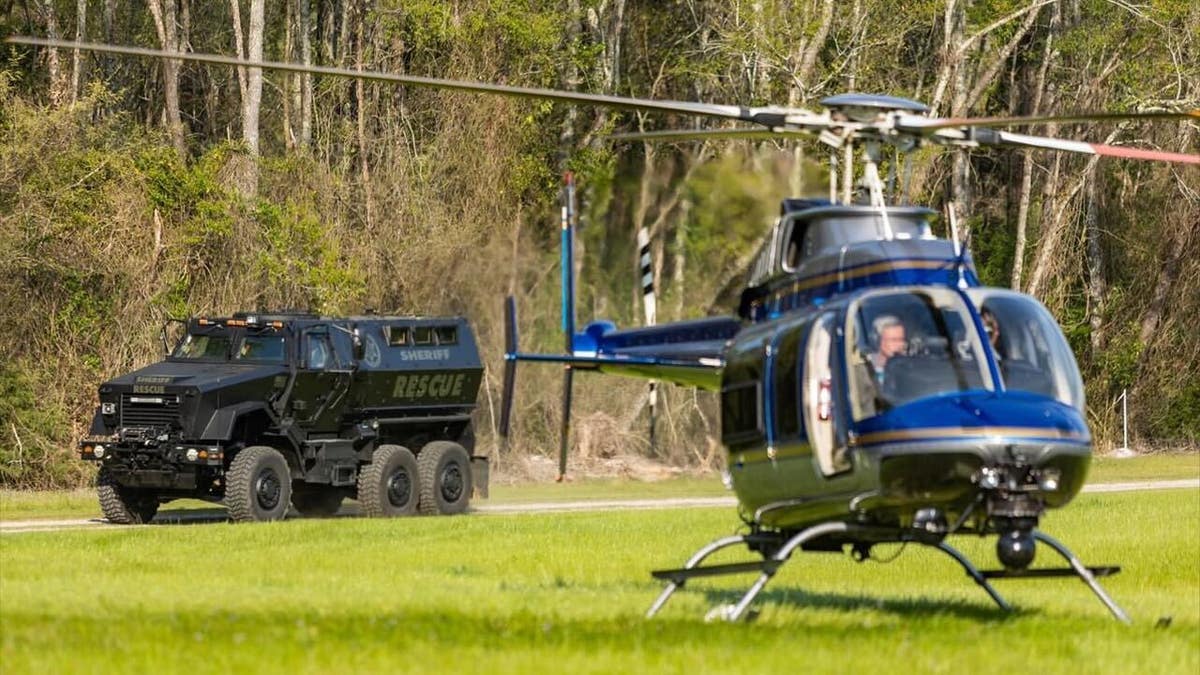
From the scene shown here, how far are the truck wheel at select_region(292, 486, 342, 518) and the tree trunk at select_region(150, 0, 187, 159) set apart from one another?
11.2 metres

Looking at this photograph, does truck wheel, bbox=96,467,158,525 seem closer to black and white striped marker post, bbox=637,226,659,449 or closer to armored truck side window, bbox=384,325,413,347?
armored truck side window, bbox=384,325,413,347

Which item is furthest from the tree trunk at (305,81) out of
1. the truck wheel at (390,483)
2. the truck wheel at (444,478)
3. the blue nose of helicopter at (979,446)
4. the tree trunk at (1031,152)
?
the blue nose of helicopter at (979,446)

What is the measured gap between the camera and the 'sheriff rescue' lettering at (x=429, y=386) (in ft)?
97.7

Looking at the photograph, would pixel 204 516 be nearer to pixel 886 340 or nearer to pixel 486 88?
pixel 486 88

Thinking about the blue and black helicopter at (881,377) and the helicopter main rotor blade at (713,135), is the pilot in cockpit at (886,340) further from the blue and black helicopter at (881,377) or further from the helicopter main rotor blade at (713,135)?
the helicopter main rotor blade at (713,135)

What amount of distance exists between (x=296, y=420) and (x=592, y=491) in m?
11.4

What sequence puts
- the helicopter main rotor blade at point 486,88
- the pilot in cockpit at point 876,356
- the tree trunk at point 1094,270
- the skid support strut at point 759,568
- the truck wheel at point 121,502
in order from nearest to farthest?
the helicopter main rotor blade at point 486,88, the pilot in cockpit at point 876,356, the skid support strut at point 759,568, the truck wheel at point 121,502, the tree trunk at point 1094,270

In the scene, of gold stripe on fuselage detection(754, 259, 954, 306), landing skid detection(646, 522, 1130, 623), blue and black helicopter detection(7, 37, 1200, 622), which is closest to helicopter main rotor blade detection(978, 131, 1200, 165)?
blue and black helicopter detection(7, 37, 1200, 622)

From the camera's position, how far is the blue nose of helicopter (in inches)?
514

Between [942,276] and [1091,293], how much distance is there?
1445 inches

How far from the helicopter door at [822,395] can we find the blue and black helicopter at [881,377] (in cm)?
1

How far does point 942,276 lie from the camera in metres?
14.4

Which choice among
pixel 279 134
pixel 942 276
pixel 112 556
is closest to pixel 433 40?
pixel 279 134

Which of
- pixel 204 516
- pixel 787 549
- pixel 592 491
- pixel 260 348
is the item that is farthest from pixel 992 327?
pixel 592 491
